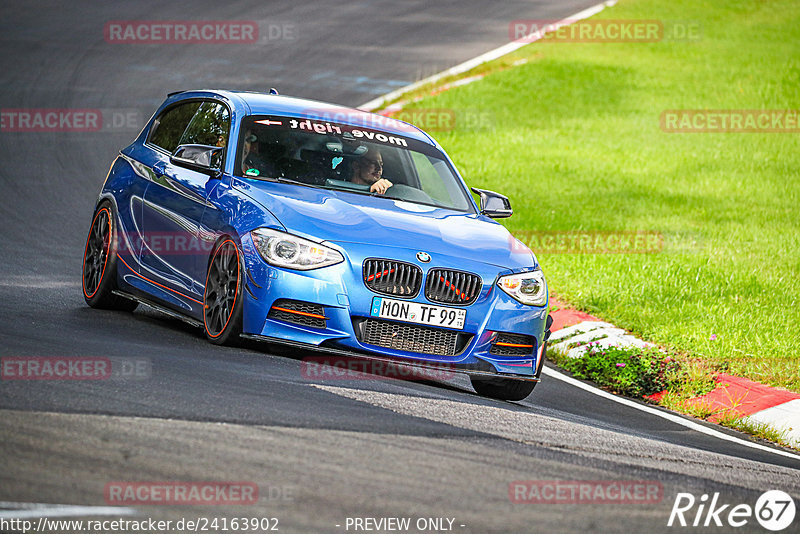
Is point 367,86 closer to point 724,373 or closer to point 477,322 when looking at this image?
point 724,373

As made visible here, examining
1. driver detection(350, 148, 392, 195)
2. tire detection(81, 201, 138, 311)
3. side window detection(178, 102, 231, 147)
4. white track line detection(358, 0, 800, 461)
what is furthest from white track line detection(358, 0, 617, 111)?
driver detection(350, 148, 392, 195)

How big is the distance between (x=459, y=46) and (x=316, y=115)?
1880 cm

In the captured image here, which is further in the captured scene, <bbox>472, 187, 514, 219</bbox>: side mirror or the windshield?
<bbox>472, 187, 514, 219</bbox>: side mirror

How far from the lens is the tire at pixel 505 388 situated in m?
8.61

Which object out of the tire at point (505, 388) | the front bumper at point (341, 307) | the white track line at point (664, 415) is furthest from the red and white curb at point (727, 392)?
the front bumper at point (341, 307)

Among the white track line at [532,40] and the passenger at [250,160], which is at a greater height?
the passenger at [250,160]

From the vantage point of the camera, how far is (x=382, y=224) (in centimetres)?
820

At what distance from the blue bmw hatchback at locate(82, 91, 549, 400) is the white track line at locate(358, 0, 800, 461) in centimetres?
137

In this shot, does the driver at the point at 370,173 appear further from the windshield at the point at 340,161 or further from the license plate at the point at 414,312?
the license plate at the point at 414,312

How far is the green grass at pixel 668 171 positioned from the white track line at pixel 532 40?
0.52 metres

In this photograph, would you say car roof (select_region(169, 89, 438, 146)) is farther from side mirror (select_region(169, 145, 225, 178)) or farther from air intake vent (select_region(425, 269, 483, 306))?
air intake vent (select_region(425, 269, 483, 306))

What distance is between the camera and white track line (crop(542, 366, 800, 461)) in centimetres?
845

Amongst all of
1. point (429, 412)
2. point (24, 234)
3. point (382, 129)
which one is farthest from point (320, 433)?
point (24, 234)

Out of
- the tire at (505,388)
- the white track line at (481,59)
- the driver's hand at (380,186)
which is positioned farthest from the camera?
the white track line at (481,59)
